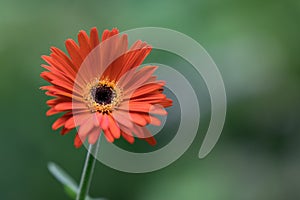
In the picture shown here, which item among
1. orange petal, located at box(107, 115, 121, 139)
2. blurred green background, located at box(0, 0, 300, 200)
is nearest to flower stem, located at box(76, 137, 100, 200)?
orange petal, located at box(107, 115, 121, 139)

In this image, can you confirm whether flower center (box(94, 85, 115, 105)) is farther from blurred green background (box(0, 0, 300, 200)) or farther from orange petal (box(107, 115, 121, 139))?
blurred green background (box(0, 0, 300, 200))

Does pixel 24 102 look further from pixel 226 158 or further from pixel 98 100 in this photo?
pixel 98 100

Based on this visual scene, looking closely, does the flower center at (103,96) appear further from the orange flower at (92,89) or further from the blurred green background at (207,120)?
the blurred green background at (207,120)

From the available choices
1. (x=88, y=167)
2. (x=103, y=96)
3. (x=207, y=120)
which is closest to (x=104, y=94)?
(x=103, y=96)

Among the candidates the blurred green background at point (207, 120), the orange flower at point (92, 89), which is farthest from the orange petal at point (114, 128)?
the blurred green background at point (207, 120)

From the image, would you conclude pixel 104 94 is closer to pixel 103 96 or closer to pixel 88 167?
pixel 103 96

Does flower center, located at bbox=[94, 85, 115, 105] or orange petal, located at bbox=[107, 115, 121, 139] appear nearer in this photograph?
orange petal, located at bbox=[107, 115, 121, 139]

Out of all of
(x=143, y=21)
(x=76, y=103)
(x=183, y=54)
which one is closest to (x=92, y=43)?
(x=76, y=103)
